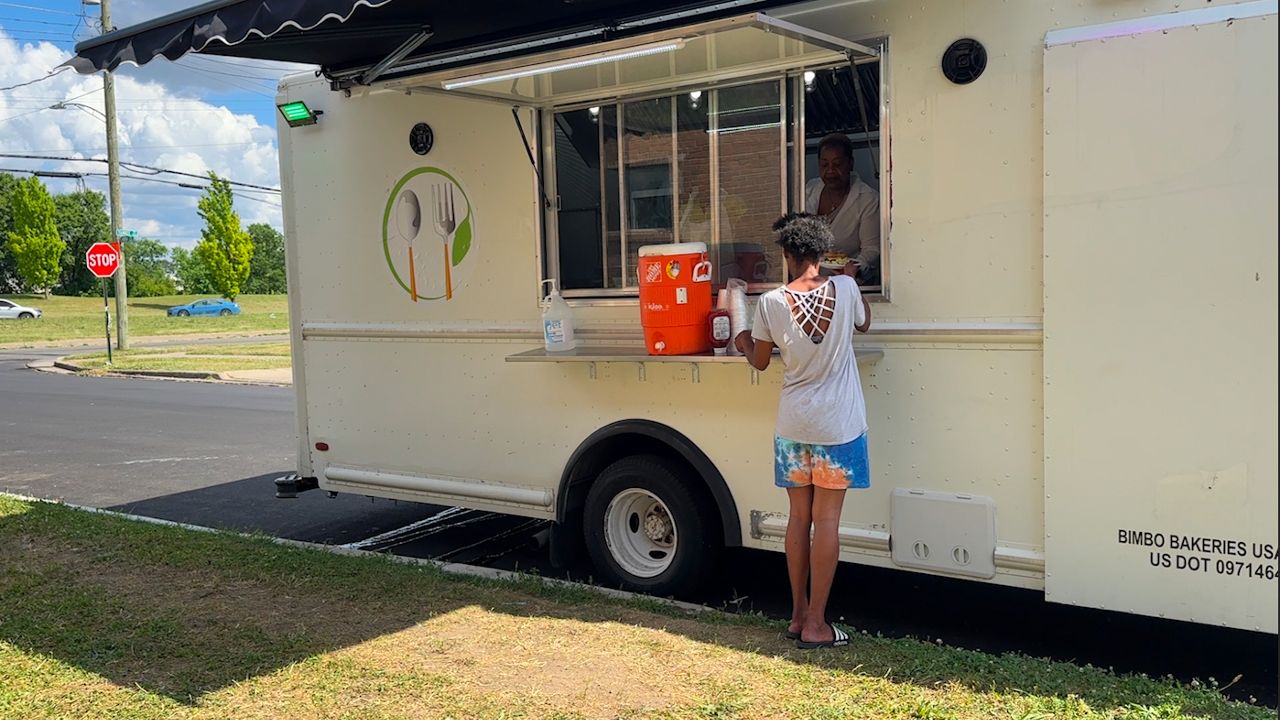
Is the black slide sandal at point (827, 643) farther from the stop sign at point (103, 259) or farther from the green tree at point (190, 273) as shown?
the green tree at point (190, 273)

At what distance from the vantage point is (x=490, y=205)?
5305 mm

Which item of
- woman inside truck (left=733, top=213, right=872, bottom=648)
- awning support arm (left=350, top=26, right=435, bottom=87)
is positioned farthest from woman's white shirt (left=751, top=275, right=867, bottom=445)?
→ awning support arm (left=350, top=26, right=435, bottom=87)

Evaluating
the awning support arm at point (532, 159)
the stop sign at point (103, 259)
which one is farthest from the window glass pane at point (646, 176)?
the stop sign at point (103, 259)

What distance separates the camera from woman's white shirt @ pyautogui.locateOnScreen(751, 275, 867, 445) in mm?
3893

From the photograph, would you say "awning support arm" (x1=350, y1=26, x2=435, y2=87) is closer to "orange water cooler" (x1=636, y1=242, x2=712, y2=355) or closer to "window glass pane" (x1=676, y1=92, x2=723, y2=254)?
"window glass pane" (x1=676, y1=92, x2=723, y2=254)

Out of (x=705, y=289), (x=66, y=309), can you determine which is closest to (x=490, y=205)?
(x=705, y=289)

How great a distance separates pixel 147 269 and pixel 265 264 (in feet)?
50.3

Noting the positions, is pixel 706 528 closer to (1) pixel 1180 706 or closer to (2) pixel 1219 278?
(1) pixel 1180 706

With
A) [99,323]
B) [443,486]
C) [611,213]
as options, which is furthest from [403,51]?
[99,323]

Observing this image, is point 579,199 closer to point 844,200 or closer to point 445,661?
point 844,200

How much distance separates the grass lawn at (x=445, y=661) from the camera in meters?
3.48

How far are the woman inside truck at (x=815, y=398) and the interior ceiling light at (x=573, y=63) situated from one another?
2.79 ft

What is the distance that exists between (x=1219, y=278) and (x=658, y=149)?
2.55m

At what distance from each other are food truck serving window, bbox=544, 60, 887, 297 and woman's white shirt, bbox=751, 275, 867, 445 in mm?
569
